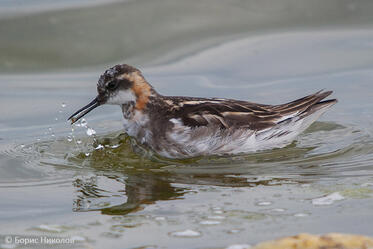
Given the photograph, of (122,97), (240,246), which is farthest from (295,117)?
(240,246)

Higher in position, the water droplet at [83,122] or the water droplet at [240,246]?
the water droplet at [83,122]

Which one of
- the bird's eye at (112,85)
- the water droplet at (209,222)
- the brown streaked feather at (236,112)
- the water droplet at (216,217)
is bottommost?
the water droplet at (209,222)

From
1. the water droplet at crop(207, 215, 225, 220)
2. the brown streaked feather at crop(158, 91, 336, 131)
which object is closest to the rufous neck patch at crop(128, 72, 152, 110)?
the brown streaked feather at crop(158, 91, 336, 131)

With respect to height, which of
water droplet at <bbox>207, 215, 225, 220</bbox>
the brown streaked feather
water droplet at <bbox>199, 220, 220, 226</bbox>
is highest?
the brown streaked feather

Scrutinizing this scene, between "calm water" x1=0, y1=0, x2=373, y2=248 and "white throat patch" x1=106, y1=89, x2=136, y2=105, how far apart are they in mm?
549

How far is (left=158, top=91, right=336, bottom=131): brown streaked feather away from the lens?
8.43 m

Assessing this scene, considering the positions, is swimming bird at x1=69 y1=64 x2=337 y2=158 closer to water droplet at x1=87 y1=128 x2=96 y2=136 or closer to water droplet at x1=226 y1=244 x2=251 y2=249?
water droplet at x1=87 y1=128 x2=96 y2=136

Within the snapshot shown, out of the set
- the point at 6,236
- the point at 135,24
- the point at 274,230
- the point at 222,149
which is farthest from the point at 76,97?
the point at 274,230

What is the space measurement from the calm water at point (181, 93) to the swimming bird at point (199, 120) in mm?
182

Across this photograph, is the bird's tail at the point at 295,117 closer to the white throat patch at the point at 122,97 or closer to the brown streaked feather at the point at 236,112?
the brown streaked feather at the point at 236,112

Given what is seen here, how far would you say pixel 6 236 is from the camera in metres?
6.00

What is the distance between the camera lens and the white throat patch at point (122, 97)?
8.84 m

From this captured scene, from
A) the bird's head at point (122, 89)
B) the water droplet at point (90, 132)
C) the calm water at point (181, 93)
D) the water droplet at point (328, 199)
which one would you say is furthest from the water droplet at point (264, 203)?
the water droplet at point (90, 132)

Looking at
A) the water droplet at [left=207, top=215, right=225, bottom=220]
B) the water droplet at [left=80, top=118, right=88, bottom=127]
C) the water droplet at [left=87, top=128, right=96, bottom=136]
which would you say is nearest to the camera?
the water droplet at [left=207, top=215, right=225, bottom=220]
